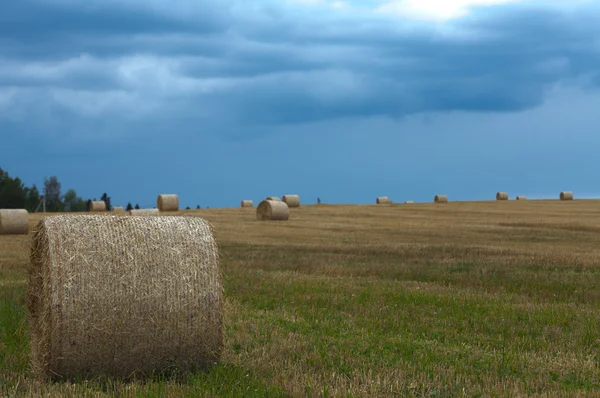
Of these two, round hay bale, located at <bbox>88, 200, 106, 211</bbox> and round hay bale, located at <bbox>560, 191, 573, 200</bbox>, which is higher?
round hay bale, located at <bbox>560, 191, 573, 200</bbox>

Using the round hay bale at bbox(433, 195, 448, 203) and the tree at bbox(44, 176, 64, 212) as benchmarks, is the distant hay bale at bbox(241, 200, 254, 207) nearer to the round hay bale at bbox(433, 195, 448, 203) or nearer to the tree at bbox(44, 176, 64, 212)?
the round hay bale at bbox(433, 195, 448, 203)

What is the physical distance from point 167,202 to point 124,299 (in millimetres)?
42289

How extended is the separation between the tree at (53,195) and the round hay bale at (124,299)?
9168 cm

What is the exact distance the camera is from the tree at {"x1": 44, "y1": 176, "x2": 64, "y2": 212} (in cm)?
9982

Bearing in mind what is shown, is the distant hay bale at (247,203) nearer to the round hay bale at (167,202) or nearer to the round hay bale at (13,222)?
the round hay bale at (167,202)

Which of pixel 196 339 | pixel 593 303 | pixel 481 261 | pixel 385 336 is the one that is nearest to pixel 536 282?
pixel 593 303

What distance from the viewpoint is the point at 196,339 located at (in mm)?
8742

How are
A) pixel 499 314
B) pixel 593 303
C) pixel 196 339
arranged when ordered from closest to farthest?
pixel 196 339
pixel 499 314
pixel 593 303

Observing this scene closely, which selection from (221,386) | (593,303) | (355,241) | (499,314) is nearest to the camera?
(221,386)

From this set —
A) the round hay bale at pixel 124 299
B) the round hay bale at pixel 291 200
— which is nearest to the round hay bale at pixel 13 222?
the round hay bale at pixel 291 200

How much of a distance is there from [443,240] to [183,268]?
67.5 feet

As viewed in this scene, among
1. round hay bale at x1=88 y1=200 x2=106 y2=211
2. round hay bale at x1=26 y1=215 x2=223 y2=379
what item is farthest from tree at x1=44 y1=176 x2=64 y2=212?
round hay bale at x1=26 y1=215 x2=223 y2=379

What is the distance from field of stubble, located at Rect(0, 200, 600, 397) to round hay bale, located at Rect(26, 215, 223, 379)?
0.29m

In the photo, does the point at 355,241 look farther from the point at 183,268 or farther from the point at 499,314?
the point at 183,268
